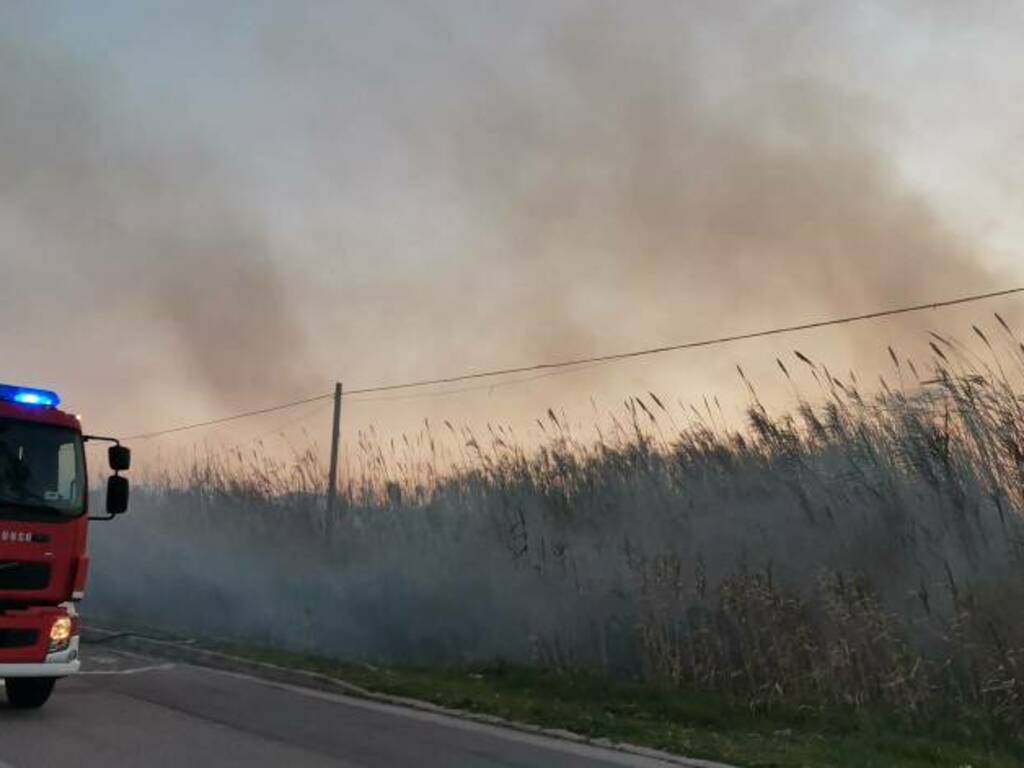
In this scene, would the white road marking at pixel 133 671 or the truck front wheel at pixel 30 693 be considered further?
the white road marking at pixel 133 671

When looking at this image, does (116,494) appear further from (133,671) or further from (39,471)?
(133,671)

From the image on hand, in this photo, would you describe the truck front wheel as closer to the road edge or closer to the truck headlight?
the truck headlight

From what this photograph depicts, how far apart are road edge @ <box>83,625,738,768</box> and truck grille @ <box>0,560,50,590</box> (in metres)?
3.64

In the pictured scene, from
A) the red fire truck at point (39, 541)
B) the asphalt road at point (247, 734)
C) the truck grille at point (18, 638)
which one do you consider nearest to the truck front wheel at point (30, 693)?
the red fire truck at point (39, 541)

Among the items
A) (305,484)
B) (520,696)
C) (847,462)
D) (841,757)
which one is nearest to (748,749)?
(841,757)

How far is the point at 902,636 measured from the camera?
10016mm

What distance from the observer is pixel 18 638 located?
8.77 meters

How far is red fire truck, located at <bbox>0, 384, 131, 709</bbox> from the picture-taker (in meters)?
8.83

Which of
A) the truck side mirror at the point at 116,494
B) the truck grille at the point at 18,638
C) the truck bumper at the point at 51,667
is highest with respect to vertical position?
the truck side mirror at the point at 116,494

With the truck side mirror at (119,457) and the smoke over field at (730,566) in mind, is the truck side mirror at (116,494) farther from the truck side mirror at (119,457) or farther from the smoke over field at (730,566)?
the smoke over field at (730,566)

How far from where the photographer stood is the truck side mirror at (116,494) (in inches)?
407

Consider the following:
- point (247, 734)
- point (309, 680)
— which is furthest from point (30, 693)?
point (309, 680)

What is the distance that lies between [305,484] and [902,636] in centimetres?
1536

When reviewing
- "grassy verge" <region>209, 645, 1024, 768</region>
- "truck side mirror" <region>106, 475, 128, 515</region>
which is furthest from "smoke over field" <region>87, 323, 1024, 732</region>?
"truck side mirror" <region>106, 475, 128, 515</region>
